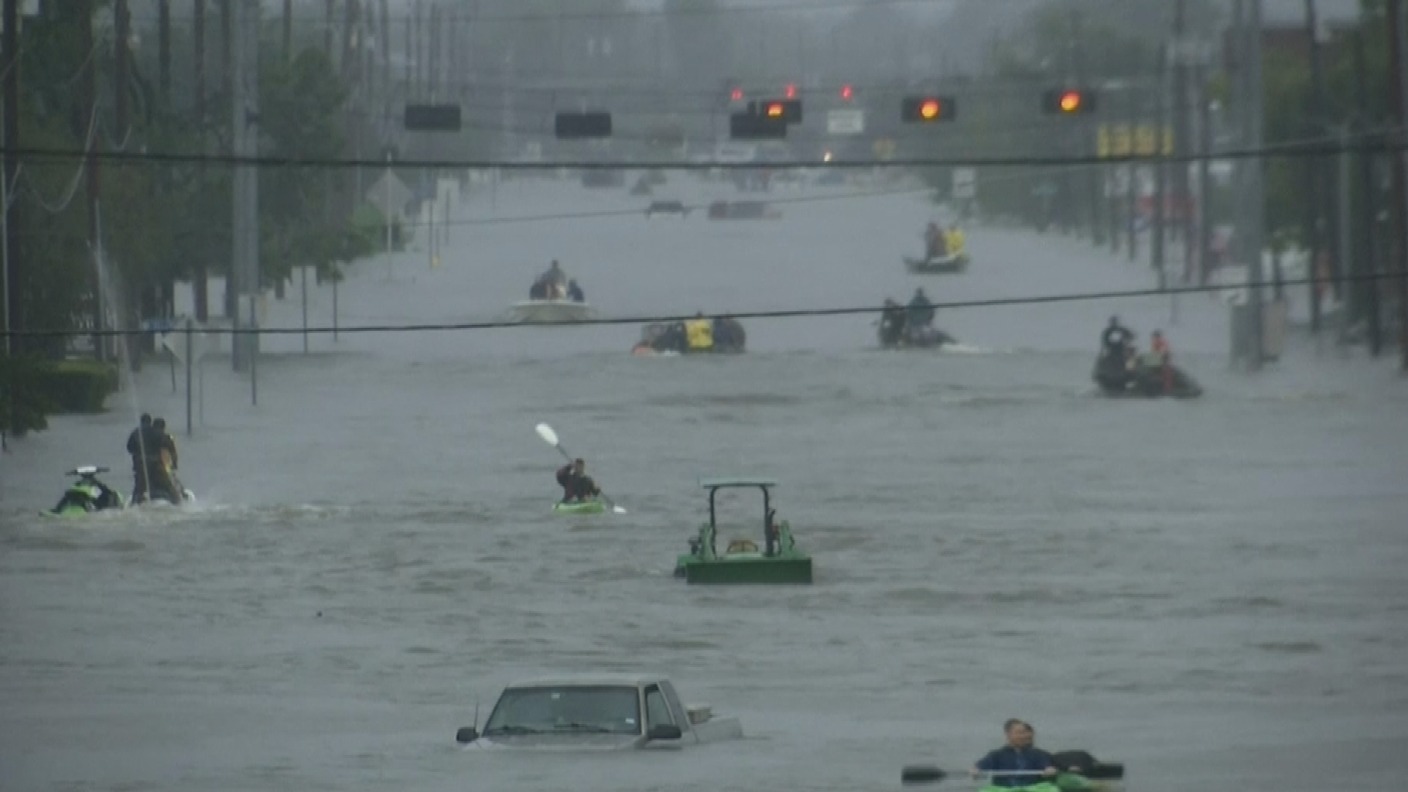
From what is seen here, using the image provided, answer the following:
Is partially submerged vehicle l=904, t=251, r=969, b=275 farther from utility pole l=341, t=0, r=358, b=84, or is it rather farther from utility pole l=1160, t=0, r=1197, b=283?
utility pole l=341, t=0, r=358, b=84

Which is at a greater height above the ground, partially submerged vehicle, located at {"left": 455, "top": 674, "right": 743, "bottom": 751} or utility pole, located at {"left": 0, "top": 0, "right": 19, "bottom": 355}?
utility pole, located at {"left": 0, "top": 0, "right": 19, "bottom": 355}

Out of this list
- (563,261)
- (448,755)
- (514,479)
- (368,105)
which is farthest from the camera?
(563,261)

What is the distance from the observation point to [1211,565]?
4397 cm

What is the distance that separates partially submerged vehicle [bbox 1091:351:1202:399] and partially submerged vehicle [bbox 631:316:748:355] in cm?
1614

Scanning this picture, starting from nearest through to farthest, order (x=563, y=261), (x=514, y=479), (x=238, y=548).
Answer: (x=238, y=548) → (x=514, y=479) → (x=563, y=261)

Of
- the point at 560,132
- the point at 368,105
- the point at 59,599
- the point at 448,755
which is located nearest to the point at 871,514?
the point at 560,132

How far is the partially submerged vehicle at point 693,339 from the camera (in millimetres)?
87000

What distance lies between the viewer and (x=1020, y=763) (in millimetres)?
23938

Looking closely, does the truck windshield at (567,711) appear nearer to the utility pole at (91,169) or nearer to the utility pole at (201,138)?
the utility pole at (91,169)

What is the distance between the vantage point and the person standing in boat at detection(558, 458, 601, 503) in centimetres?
4916

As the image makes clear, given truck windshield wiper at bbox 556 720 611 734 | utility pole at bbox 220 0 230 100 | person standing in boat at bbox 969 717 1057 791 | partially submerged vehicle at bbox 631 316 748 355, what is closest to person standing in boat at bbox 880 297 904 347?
partially submerged vehicle at bbox 631 316 748 355

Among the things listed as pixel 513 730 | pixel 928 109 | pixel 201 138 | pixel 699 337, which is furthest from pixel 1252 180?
pixel 513 730

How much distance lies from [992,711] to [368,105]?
3738 inches

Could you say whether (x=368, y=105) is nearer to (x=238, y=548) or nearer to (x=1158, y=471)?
(x=1158, y=471)
